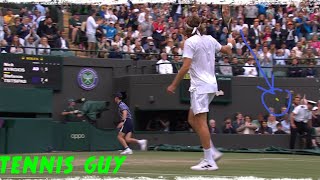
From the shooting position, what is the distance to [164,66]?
24.3 metres

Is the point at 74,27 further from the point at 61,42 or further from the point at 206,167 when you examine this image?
the point at 206,167

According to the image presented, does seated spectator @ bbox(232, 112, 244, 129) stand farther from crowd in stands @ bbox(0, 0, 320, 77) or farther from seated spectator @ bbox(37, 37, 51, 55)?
seated spectator @ bbox(37, 37, 51, 55)

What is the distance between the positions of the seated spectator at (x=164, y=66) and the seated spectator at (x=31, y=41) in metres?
4.40

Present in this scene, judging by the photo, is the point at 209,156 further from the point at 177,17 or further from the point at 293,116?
the point at 177,17

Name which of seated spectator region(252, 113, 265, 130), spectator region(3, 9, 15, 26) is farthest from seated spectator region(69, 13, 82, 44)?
seated spectator region(252, 113, 265, 130)

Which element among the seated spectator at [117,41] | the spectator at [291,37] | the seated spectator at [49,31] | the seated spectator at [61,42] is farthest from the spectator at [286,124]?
the seated spectator at [49,31]

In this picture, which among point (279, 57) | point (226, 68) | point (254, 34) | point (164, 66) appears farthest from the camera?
point (254, 34)

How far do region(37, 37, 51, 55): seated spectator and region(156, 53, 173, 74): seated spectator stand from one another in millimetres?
3960

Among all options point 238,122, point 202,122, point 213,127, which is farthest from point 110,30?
point 202,122

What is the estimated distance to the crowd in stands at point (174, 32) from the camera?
23688 millimetres

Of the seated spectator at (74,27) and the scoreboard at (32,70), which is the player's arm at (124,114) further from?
the seated spectator at (74,27)

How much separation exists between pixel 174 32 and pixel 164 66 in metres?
1.66

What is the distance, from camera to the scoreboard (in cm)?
2203

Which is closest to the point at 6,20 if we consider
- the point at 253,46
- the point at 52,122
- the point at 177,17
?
the point at 52,122
